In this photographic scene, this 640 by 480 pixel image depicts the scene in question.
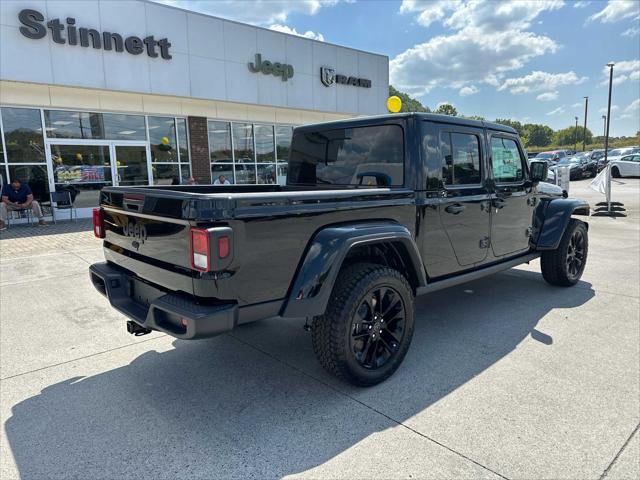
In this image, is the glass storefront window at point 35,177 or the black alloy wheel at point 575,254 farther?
the glass storefront window at point 35,177

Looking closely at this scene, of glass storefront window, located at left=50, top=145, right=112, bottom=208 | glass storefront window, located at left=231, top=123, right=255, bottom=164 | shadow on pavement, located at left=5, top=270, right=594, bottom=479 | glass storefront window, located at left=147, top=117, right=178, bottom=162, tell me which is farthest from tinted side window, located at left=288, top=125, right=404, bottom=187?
glass storefront window, located at left=231, top=123, right=255, bottom=164

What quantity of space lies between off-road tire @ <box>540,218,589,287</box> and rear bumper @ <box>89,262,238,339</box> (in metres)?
4.33

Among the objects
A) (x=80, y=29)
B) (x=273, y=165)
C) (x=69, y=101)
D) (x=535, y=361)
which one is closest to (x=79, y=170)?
(x=69, y=101)

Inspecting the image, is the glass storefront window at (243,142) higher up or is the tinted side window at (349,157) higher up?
the glass storefront window at (243,142)

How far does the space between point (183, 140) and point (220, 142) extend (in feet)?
4.46

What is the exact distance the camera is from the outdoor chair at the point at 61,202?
1180 cm

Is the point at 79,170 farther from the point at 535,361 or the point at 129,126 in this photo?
the point at 535,361

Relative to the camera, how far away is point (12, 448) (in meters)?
2.47

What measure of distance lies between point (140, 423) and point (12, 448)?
0.67 m

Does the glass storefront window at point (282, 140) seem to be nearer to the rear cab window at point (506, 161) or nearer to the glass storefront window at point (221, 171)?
the glass storefront window at point (221, 171)

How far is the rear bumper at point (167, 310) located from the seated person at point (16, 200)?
9.66 m

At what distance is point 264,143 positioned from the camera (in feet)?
54.5

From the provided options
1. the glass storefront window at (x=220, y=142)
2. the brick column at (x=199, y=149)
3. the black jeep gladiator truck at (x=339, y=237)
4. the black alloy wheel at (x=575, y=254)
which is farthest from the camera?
the glass storefront window at (x=220, y=142)

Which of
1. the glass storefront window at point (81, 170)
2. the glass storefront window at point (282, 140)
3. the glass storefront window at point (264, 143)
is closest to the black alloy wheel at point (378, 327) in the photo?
the glass storefront window at point (81, 170)
